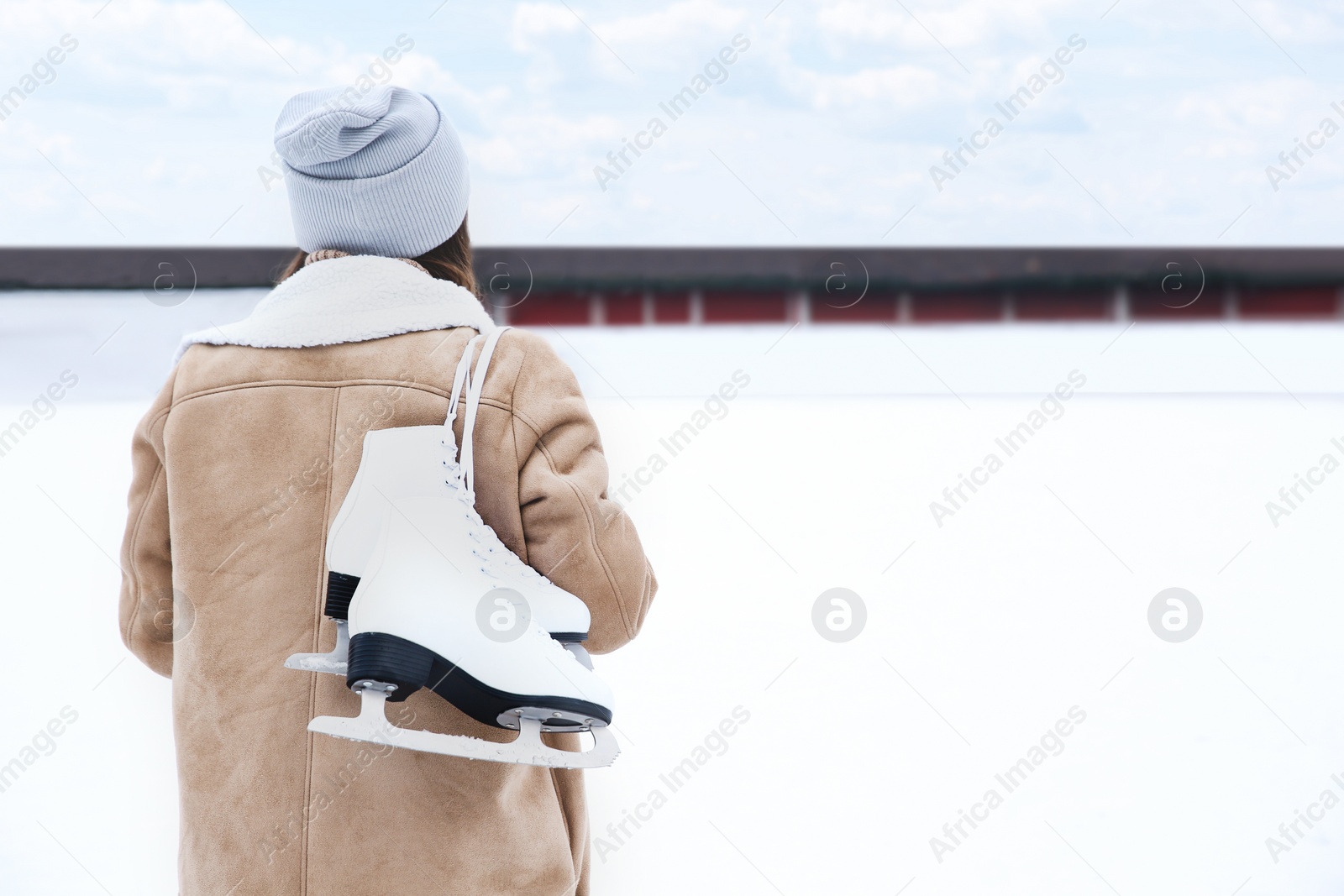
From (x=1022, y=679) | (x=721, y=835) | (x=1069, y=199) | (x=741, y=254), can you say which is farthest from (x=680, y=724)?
(x=1069, y=199)

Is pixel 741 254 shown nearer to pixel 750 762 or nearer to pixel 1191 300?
pixel 1191 300

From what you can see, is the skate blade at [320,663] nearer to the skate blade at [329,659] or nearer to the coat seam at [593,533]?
the skate blade at [329,659]

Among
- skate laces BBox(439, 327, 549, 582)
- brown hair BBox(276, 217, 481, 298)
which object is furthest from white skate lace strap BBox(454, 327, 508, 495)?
brown hair BBox(276, 217, 481, 298)

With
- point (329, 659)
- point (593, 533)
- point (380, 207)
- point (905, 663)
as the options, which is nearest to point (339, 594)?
point (329, 659)

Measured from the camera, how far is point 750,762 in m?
1.47

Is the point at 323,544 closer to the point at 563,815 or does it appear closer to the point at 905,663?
the point at 563,815

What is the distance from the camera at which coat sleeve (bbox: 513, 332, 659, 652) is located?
23.0 inches

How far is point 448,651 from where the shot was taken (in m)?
0.53

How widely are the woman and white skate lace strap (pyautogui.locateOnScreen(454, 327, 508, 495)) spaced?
0.4 inches

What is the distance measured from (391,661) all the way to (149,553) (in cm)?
25

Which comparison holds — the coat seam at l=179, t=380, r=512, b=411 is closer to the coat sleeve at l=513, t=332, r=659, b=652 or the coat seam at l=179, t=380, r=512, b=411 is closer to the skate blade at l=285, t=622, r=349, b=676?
the coat sleeve at l=513, t=332, r=659, b=652

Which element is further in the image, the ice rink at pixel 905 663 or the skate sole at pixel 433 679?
the ice rink at pixel 905 663

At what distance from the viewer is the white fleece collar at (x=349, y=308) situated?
0.59 meters

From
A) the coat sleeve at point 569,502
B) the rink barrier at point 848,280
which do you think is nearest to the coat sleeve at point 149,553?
the coat sleeve at point 569,502
